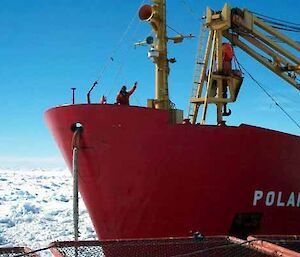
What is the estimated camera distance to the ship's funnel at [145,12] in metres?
9.46

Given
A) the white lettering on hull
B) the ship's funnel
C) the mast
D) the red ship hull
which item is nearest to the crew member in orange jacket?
the red ship hull

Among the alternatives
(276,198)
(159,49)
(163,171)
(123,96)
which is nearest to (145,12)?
(159,49)

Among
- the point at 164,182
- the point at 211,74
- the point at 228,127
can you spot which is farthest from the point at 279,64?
the point at 164,182

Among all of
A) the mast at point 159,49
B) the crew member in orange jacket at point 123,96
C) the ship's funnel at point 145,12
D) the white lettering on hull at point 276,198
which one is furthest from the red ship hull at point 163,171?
the ship's funnel at point 145,12

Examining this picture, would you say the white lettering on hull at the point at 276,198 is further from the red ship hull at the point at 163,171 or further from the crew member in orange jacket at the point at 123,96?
the crew member in orange jacket at the point at 123,96

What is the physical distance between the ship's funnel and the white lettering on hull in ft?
14.9

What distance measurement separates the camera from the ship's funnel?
9461 millimetres

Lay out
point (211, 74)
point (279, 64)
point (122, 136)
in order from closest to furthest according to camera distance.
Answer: point (122, 136), point (211, 74), point (279, 64)

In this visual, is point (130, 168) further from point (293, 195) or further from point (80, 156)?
point (293, 195)

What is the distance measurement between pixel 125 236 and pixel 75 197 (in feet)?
4.70

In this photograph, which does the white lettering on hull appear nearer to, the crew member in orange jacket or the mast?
the mast

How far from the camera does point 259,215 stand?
324 inches

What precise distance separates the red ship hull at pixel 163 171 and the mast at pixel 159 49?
87.4 inches

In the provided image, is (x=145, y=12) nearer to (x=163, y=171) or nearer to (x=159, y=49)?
(x=159, y=49)
